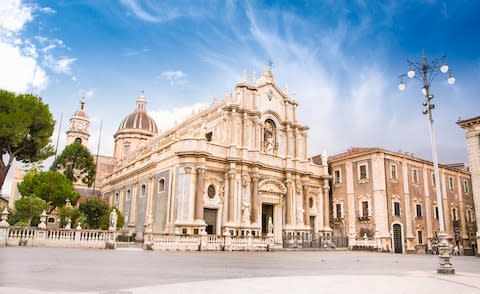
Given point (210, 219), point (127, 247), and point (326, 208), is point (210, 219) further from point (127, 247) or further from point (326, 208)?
point (326, 208)

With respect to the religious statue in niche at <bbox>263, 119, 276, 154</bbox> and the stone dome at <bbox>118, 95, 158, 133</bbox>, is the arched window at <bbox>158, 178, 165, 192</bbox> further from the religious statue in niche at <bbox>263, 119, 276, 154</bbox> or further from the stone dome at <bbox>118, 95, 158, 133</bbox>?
the stone dome at <bbox>118, 95, 158, 133</bbox>

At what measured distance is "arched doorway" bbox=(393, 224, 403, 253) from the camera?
34.7m

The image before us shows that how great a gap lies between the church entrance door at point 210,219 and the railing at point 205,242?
458 cm

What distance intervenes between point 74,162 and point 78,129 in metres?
19.9

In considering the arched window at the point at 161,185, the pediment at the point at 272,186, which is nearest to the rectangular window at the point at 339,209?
the pediment at the point at 272,186

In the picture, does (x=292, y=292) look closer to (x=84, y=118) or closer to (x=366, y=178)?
(x=366, y=178)

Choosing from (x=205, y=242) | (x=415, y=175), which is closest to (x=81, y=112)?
(x=205, y=242)

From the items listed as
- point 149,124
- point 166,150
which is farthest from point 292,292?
point 149,124

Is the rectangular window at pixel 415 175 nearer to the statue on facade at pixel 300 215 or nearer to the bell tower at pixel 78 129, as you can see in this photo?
the statue on facade at pixel 300 215

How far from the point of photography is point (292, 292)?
6754 millimetres

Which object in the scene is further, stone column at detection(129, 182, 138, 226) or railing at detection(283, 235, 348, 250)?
stone column at detection(129, 182, 138, 226)

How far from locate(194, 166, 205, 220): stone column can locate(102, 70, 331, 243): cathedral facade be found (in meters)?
0.08

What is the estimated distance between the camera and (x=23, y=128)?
78.1ft

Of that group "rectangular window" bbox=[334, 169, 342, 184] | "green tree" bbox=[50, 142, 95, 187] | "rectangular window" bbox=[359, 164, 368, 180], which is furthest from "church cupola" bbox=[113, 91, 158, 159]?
"rectangular window" bbox=[359, 164, 368, 180]
